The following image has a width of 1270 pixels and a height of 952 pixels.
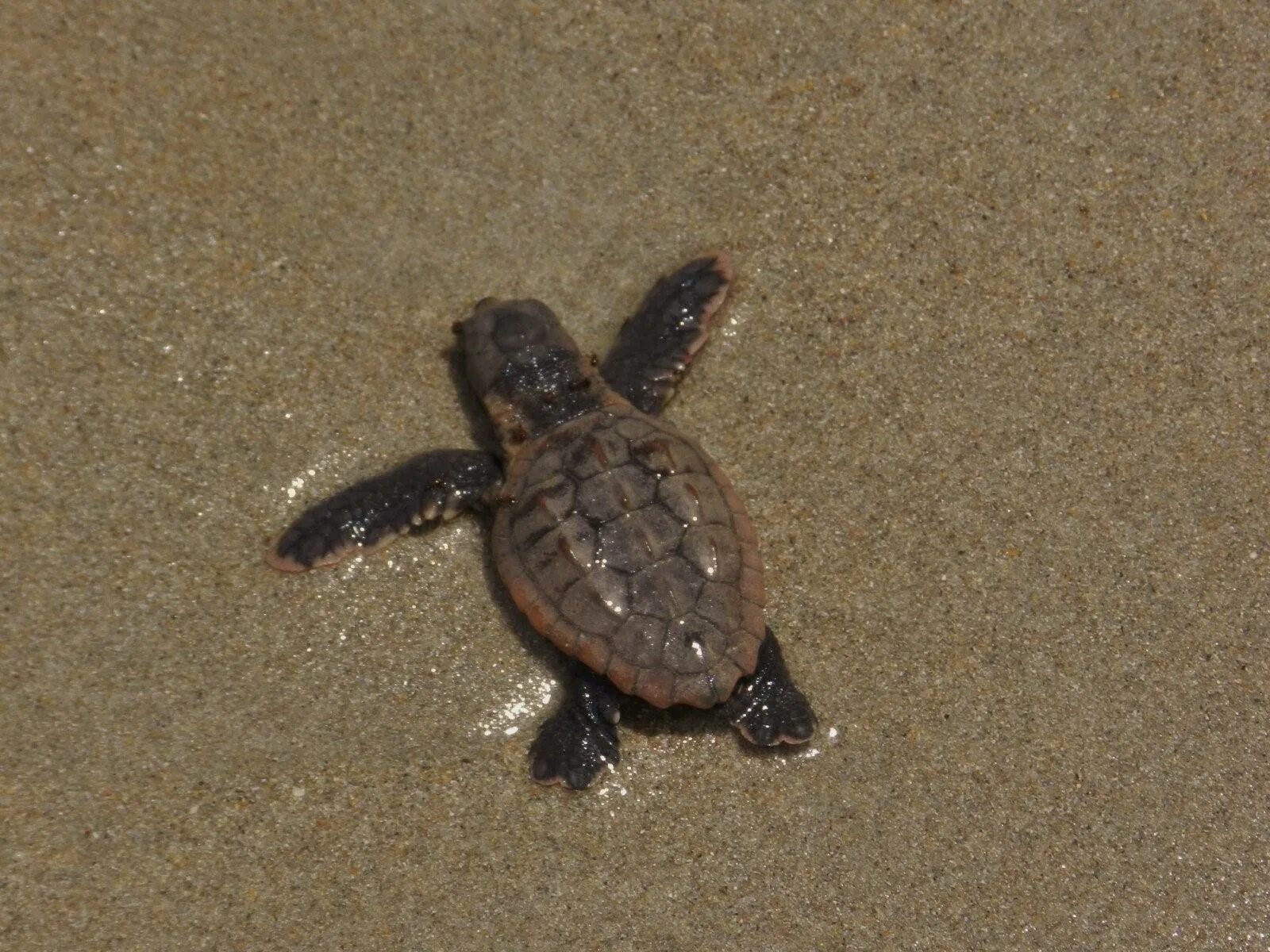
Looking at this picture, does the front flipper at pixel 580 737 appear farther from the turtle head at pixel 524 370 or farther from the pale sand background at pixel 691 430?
the turtle head at pixel 524 370

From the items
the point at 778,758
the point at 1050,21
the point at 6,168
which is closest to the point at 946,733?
the point at 778,758

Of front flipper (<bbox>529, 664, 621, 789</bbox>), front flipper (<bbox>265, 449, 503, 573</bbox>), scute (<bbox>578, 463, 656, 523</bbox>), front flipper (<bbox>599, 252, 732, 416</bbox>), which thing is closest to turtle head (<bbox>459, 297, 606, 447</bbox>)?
front flipper (<bbox>599, 252, 732, 416</bbox>)

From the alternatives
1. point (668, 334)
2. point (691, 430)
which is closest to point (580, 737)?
point (691, 430)

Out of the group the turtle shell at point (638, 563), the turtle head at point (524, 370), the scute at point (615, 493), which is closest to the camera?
the turtle shell at point (638, 563)

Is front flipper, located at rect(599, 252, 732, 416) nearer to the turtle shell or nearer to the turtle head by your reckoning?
the turtle head

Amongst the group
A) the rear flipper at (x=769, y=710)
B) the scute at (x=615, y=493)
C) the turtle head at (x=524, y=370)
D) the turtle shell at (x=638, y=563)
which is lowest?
the rear flipper at (x=769, y=710)

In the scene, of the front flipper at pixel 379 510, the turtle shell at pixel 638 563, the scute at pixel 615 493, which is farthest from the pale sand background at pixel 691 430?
the scute at pixel 615 493
